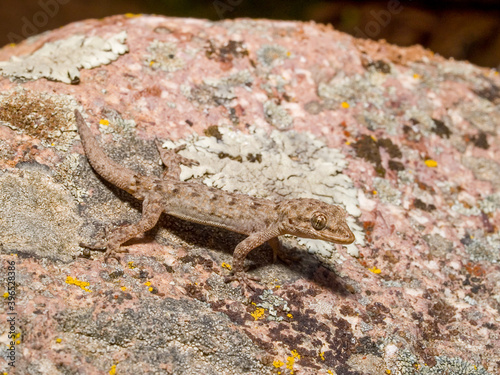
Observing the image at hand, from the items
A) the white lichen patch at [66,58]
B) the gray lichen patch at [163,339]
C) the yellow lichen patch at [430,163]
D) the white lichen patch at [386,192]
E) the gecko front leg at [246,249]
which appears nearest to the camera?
the gray lichen patch at [163,339]

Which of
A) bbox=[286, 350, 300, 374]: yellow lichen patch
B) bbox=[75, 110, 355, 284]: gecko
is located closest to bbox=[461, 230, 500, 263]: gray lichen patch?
bbox=[75, 110, 355, 284]: gecko

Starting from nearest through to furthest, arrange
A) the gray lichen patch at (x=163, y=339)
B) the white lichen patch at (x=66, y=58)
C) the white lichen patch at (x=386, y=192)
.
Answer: the gray lichen patch at (x=163, y=339), the white lichen patch at (x=66, y=58), the white lichen patch at (x=386, y=192)

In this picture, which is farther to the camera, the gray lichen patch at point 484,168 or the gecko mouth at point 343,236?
the gray lichen patch at point 484,168

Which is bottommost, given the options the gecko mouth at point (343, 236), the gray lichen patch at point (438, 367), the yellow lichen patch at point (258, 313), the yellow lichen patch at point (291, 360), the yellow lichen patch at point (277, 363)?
the gray lichen patch at point (438, 367)

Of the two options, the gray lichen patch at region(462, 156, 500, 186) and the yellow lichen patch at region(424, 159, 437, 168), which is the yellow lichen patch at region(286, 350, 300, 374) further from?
the gray lichen patch at region(462, 156, 500, 186)

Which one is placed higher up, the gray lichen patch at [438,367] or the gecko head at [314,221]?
the gecko head at [314,221]

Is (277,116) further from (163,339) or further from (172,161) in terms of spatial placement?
(163,339)

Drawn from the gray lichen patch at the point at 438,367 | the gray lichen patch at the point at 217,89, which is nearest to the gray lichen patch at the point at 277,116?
the gray lichen patch at the point at 217,89

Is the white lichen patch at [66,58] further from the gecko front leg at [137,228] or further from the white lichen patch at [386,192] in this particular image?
the white lichen patch at [386,192]
